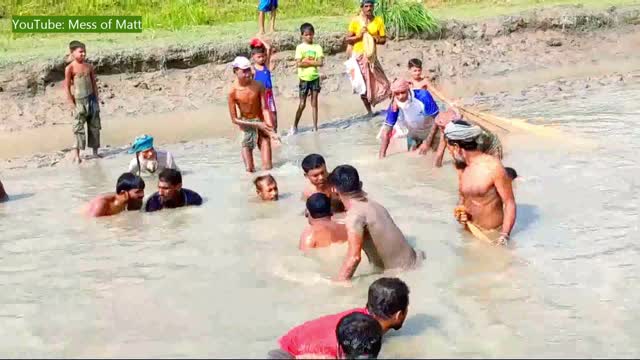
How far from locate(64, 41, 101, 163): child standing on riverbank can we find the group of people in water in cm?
1

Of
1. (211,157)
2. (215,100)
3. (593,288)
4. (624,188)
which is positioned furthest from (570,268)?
(215,100)

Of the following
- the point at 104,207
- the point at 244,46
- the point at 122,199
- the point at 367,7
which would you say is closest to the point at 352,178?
the point at 122,199

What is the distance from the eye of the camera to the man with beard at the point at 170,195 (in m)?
8.06

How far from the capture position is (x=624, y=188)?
8.35m

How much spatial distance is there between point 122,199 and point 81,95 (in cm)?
258

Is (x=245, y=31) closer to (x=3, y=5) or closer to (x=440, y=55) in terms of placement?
(x=440, y=55)

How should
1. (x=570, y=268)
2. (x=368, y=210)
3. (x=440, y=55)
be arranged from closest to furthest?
(x=368, y=210)
(x=570, y=268)
(x=440, y=55)

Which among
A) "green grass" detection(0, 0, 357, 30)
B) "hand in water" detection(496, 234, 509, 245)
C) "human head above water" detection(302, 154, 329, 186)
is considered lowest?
"hand in water" detection(496, 234, 509, 245)

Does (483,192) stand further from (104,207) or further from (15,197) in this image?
(15,197)

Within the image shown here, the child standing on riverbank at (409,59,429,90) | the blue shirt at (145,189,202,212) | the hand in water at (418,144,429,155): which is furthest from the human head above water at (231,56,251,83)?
the hand in water at (418,144,429,155)

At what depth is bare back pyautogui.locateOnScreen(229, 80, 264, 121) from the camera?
9.27 meters

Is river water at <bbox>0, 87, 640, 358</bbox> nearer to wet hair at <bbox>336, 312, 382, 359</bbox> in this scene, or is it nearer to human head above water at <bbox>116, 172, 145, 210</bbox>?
human head above water at <bbox>116, 172, 145, 210</bbox>

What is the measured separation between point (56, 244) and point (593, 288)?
4.11 meters

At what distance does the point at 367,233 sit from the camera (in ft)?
19.5
